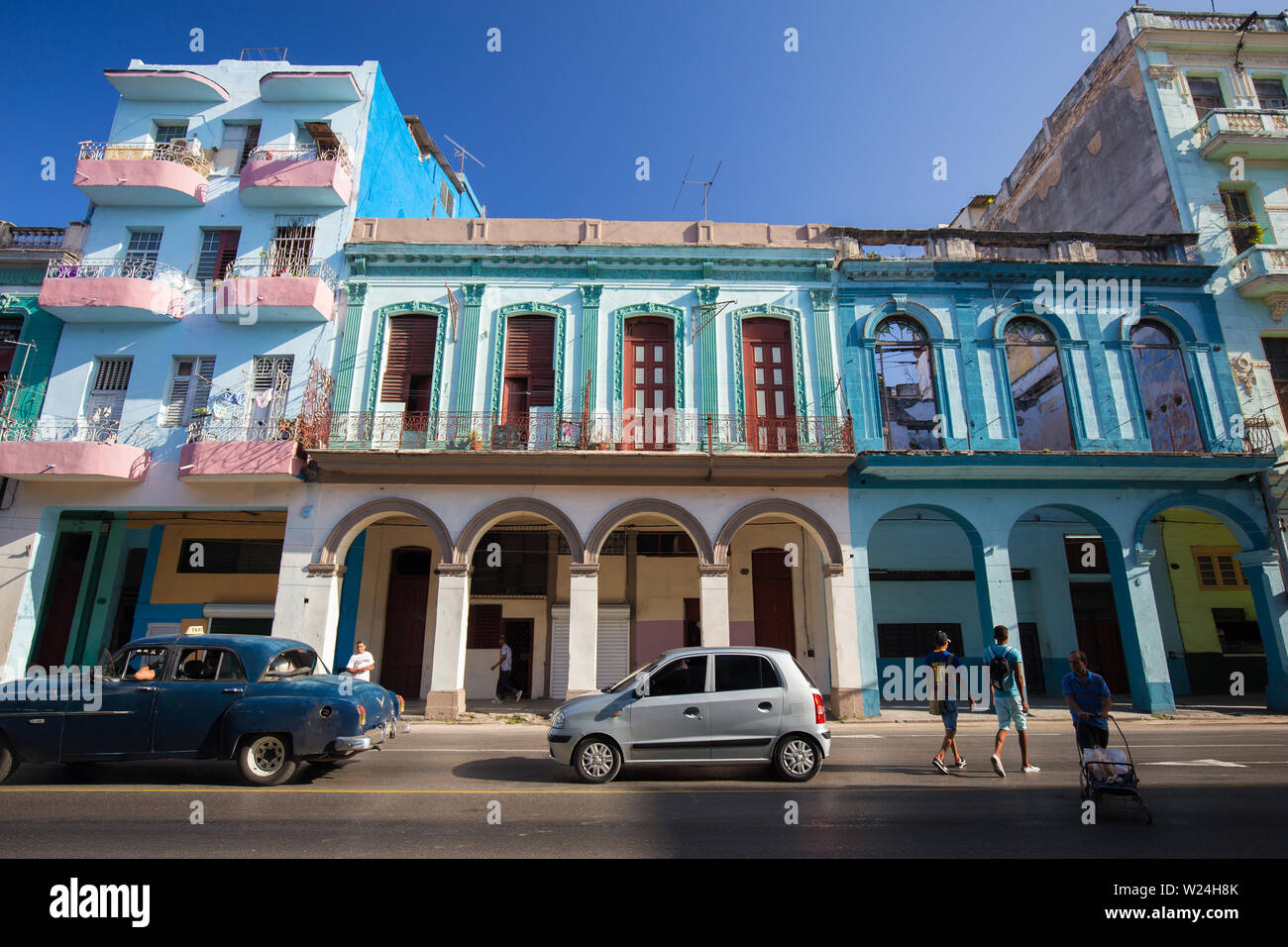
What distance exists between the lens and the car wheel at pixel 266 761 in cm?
770

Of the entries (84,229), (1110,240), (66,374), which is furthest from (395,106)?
(1110,240)

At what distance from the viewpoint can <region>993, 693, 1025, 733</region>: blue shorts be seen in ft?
27.5

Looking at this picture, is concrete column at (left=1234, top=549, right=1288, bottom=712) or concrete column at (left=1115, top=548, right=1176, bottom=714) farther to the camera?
concrete column at (left=1234, top=549, right=1288, bottom=712)

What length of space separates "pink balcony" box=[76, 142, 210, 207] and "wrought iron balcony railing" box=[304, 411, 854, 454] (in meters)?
7.24

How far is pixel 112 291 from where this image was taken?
15.0 meters

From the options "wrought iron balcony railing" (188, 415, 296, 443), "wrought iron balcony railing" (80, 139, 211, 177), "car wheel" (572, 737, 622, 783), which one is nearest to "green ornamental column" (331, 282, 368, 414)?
"wrought iron balcony railing" (188, 415, 296, 443)

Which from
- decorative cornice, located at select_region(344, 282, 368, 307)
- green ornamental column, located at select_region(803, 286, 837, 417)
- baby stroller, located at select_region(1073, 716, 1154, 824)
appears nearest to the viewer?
baby stroller, located at select_region(1073, 716, 1154, 824)

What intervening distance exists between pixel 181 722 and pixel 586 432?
9.27 m

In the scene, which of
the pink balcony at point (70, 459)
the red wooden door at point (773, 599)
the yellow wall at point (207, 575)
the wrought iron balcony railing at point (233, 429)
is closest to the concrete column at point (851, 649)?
the red wooden door at point (773, 599)

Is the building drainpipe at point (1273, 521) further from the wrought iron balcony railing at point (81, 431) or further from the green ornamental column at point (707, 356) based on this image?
the wrought iron balcony railing at point (81, 431)

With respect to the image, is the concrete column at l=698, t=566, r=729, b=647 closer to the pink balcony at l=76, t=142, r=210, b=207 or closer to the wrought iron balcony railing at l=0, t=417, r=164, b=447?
the wrought iron balcony railing at l=0, t=417, r=164, b=447

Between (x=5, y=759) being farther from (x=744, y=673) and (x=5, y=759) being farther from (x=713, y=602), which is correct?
(x=713, y=602)

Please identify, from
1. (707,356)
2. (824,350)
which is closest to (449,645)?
(707,356)
